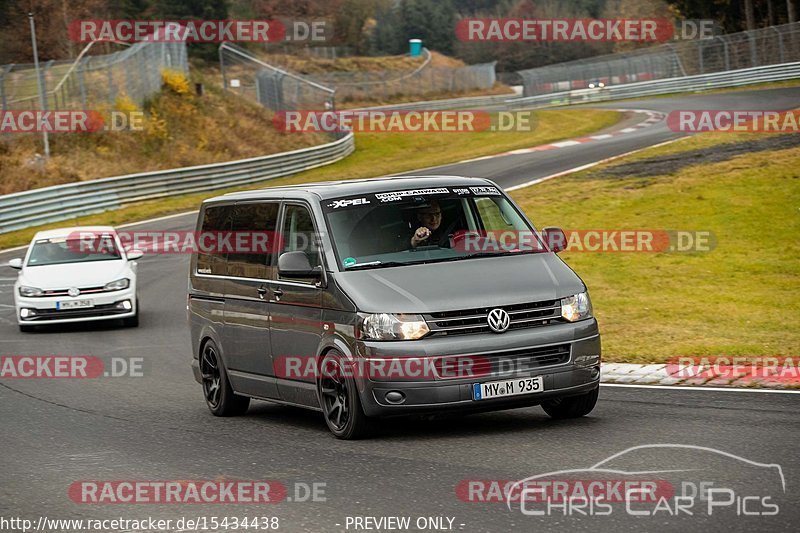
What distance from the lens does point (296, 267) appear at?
31.2ft

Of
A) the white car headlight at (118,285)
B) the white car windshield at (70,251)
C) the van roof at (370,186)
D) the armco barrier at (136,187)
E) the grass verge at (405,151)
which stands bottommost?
the grass verge at (405,151)

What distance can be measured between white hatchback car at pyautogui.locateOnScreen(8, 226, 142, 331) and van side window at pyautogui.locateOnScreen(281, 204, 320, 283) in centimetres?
1018

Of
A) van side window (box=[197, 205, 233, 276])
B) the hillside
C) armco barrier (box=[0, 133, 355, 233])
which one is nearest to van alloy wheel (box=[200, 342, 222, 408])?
van side window (box=[197, 205, 233, 276])

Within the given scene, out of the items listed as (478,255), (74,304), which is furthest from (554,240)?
(74,304)

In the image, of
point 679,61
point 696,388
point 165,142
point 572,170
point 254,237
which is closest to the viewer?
point 254,237

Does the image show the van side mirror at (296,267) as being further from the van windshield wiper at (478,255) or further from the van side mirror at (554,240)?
the van side mirror at (554,240)

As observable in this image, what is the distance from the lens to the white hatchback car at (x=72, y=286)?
1962 centimetres

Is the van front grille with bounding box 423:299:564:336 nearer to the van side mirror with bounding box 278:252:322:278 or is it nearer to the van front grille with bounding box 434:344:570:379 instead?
A: the van front grille with bounding box 434:344:570:379

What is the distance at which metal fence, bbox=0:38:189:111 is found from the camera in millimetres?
40438

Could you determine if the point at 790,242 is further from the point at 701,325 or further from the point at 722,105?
the point at 722,105

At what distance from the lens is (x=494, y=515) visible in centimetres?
654

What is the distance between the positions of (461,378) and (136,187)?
31428 mm

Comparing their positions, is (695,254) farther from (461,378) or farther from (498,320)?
(461,378)

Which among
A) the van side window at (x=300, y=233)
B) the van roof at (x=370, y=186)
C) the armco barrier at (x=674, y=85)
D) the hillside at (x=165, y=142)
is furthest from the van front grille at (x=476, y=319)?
the armco barrier at (x=674, y=85)
